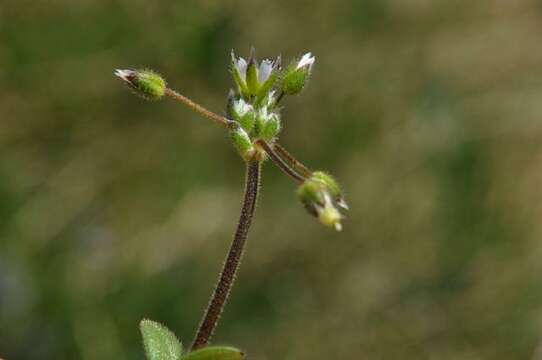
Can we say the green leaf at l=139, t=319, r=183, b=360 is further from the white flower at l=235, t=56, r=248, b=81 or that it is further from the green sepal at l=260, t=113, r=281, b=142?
the white flower at l=235, t=56, r=248, b=81

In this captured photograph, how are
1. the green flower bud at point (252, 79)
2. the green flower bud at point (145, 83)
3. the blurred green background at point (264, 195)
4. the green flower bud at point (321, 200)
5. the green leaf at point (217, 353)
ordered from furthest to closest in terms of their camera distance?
the blurred green background at point (264, 195)
the green flower bud at point (145, 83)
the green flower bud at point (252, 79)
the green flower bud at point (321, 200)
the green leaf at point (217, 353)

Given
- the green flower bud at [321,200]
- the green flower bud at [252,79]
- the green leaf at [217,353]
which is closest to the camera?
the green leaf at [217,353]

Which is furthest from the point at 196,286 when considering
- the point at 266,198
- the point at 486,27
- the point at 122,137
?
the point at 486,27

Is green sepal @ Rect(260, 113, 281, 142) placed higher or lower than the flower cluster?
lower

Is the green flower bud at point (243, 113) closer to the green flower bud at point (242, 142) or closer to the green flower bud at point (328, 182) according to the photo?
the green flower bud at point (242, 142)

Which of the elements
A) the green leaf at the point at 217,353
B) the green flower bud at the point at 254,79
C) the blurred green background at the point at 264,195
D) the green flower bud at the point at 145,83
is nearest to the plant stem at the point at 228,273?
the green leaf at the point at 217,353

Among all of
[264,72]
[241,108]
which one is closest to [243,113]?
[241,108]

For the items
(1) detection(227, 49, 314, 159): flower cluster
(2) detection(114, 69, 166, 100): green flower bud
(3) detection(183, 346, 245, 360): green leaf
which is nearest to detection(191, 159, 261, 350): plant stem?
(3) detection(183, 346, 245, 360): green leaf
